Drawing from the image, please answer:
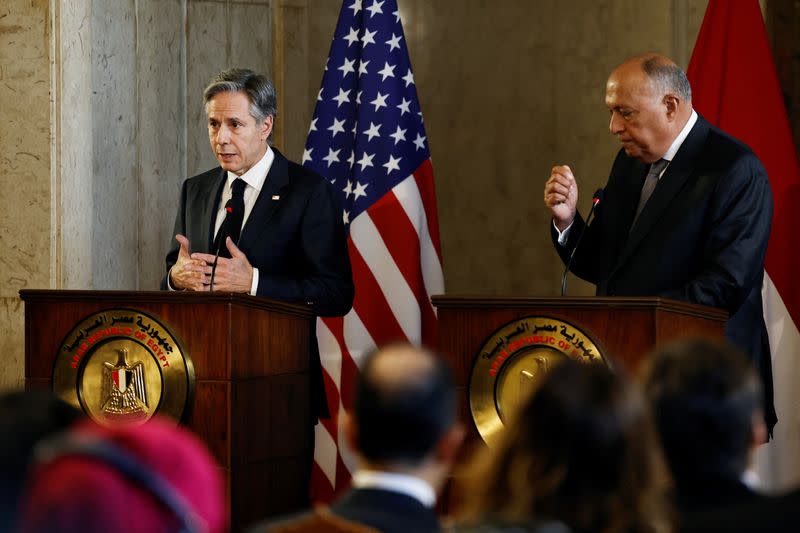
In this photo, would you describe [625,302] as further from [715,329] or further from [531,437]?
[531,437]

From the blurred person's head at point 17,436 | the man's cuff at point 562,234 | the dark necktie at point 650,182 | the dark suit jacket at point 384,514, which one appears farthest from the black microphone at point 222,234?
the blurred person's head at point 17,436

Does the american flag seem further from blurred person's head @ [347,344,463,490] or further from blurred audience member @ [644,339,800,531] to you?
blurred person's head @ [347,344,463,490]

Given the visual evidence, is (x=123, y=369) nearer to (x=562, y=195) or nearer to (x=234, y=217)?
(x=234, y=217)

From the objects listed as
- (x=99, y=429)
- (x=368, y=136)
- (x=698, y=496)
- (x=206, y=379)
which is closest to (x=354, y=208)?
(x=368, y=136)

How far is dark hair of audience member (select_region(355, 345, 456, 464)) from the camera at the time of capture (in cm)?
213

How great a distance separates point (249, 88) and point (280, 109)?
2234mm

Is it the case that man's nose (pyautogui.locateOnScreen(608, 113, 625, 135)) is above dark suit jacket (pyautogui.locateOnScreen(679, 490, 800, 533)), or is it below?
above

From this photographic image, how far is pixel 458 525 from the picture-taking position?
7.08 ft

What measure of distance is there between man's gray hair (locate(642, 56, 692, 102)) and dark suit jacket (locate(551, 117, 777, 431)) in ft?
0.49

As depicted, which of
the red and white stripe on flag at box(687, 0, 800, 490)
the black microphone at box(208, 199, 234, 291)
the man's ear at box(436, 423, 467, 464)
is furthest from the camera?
the red and white stripe on flag at box(687, 0, 800, 490)

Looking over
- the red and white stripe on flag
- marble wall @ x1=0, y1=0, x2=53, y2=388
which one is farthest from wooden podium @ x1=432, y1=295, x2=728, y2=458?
marble wall @ x1=0, y1=0, x2=53, y2=388

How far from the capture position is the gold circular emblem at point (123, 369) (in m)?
4.41

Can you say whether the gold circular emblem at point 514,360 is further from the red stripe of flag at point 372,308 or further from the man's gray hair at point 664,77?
the red stripe of flag at point 372,308

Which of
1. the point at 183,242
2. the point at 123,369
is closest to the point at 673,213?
the point at 183,242
